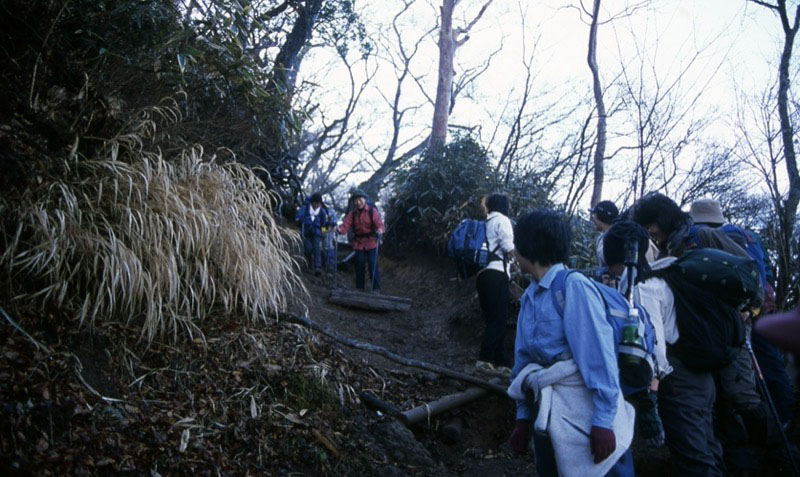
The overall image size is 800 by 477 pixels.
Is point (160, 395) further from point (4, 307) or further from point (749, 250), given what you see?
point (749, 250)

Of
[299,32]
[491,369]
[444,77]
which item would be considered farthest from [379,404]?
[444,77]

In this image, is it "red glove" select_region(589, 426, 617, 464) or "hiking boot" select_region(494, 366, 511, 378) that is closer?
"red glove" select_region(589, 426, 617, 464)

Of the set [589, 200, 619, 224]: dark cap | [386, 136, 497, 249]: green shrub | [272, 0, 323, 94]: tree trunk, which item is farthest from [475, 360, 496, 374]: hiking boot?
[272, 0, 323, 94]: tree trunk

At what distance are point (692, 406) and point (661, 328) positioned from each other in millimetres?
570

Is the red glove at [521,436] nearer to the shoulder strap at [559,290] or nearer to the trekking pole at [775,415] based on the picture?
the shoulder strap at [559,290]

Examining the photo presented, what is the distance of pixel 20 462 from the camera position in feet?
9.25

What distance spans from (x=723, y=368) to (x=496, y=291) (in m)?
2.83

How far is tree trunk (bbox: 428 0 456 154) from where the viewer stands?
551 inches

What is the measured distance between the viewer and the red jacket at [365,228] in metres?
10.3

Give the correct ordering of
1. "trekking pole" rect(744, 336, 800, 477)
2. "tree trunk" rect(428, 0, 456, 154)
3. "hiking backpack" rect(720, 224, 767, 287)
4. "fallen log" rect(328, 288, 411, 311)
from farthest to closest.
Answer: "tree trunk" rect(428, 0, 456, 154) < "fallen log" rect(328, 288, 411, 311) < "hiking backpack" rect(720, 224, 767, 287) < "trekking pole" rect(744, 336, 800, 477)

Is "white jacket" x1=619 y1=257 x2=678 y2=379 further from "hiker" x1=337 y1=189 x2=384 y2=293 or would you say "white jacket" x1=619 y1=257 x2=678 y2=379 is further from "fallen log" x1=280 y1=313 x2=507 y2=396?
"hiker" x1=337 y1=189 x2=384 y2=293

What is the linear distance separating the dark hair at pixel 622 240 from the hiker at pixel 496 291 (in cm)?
263

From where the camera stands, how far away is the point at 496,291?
6.31 meters

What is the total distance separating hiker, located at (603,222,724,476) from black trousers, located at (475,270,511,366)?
2.77 meters
